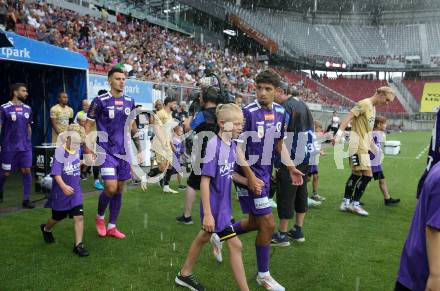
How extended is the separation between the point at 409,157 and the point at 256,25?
106 ft

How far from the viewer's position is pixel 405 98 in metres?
47.6

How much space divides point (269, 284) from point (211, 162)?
Result: 4.45 feet

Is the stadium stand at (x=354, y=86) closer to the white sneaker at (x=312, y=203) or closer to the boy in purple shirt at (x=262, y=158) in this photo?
the white sneaker at (x=312, y=203)

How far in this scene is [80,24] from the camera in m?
19.1

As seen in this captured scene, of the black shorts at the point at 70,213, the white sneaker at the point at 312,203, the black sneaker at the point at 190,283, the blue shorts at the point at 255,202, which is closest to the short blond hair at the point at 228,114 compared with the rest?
the blue shorts at the point at 255,202

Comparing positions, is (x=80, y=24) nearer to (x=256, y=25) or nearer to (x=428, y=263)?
(x=428, y=263)

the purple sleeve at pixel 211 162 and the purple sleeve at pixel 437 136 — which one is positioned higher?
the purple sleeve at pixel 437 136

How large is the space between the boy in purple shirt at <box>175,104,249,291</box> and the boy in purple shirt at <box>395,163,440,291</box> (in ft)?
5.24

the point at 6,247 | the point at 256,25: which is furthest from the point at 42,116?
the point at 256,25

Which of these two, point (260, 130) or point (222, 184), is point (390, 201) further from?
point (222, 184)

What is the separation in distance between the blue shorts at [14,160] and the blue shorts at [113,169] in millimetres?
2868

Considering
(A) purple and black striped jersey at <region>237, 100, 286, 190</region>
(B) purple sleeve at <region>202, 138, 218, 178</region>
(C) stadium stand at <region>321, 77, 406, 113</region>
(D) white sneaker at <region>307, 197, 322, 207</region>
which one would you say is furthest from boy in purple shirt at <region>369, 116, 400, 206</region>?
(C) stadium stand at <region>321, 77, 406, 113</region>

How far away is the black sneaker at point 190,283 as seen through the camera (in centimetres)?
374

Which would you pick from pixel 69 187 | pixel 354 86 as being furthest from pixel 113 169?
pixel 354 86
